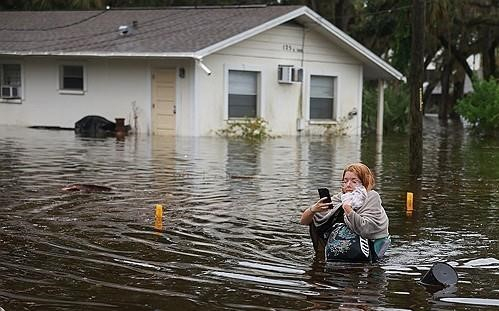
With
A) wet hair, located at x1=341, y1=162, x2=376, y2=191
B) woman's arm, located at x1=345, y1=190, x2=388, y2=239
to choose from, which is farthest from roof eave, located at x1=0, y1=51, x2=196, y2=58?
woman's arm, located at x1=345, y1=190, x2=388, y2=239

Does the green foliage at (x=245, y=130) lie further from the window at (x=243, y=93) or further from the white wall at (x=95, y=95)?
the white wall at (x=95, y=95)

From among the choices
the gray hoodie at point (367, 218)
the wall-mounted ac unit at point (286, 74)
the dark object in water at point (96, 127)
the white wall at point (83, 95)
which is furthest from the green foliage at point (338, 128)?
the gray hoodie at point (367, 218)

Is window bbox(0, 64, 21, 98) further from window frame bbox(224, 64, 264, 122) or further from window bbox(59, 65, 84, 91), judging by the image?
window frame bbox(224, 64, 264, 122)

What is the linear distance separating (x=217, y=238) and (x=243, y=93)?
21.2m

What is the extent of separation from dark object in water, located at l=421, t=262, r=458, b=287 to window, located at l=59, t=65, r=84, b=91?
2554 centimetres

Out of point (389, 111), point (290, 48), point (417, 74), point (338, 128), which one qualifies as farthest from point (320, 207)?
point (389, 111)

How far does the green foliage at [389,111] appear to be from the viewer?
37.9 metres

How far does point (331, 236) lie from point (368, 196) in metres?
0.50

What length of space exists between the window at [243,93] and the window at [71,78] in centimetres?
541

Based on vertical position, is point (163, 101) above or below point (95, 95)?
below

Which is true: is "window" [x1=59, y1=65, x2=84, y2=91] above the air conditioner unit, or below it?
above

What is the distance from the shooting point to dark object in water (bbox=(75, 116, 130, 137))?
96.4 ft

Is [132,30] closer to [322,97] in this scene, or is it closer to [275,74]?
[275,74]

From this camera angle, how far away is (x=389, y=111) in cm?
3897
